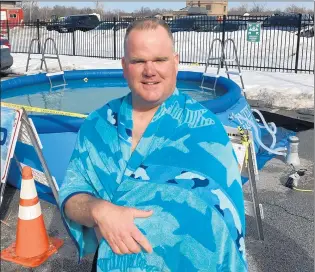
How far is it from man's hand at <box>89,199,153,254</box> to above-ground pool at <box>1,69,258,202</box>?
3653 millimetres

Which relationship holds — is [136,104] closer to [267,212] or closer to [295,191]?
[267,212]

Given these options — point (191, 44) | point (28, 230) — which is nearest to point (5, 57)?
point (191, 44)

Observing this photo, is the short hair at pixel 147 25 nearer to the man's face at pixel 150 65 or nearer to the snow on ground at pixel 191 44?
the man's face at pixel 150 65

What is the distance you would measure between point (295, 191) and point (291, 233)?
1.13 metres

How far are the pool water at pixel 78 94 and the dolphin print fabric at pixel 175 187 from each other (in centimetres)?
665

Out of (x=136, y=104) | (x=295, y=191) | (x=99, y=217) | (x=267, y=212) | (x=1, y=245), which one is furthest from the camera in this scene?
(x=295, y=191)

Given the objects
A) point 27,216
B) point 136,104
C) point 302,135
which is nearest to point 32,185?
point 27,216

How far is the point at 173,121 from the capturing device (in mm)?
1613

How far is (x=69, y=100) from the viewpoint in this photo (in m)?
9.35

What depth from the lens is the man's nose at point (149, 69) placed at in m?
1.60

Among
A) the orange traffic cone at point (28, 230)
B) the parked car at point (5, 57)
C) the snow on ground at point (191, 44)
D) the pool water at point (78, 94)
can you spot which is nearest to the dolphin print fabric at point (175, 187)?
the orange traffic cone at point (28, 230)

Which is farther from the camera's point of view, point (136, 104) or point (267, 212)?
point (267, 212)

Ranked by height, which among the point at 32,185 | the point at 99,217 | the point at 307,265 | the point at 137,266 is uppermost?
the point at 99,217

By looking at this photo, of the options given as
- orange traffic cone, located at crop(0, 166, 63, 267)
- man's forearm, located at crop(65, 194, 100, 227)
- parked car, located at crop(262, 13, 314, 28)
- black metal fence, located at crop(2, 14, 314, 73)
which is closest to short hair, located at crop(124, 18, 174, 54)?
man's forearm, located at crop(65, 194, 100, 227)
